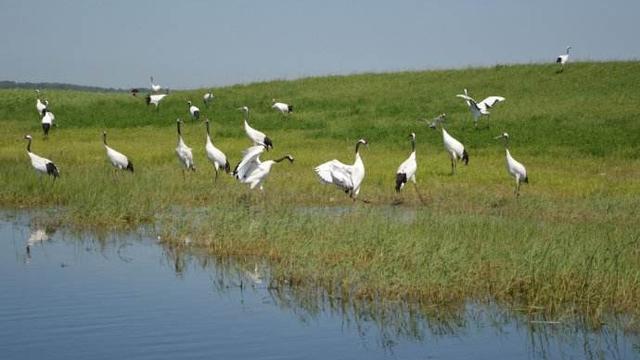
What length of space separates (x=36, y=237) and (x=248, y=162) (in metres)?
4.63

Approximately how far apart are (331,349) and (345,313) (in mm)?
1180

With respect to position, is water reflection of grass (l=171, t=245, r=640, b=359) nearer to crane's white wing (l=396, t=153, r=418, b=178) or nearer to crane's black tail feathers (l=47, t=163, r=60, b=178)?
crane's white wing (l=396, t=153, r=418, b=178)

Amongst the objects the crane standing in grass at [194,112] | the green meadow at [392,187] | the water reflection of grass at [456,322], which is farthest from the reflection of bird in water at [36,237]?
the crane standing in grass at [194,112]

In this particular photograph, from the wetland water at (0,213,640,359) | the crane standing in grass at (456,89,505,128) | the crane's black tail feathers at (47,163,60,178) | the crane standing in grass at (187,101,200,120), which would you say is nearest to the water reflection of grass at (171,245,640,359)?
the wetland water at (0,213,640,359)

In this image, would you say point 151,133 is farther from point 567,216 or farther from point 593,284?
point 593,284

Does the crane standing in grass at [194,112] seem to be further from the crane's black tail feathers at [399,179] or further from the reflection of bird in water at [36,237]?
the reflection of bird in water at [36,237]

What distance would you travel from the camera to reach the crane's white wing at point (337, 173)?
17109mm

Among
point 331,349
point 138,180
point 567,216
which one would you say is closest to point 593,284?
point 331,349

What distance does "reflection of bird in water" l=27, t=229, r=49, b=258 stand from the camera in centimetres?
1440

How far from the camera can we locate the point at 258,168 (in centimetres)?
1838

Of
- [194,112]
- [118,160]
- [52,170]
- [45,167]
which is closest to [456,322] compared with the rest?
[52,170]

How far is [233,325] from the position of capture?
977 centimetres

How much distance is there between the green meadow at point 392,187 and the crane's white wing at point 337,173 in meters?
0.52

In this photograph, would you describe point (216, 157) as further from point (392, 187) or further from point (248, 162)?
point (392, 187)
